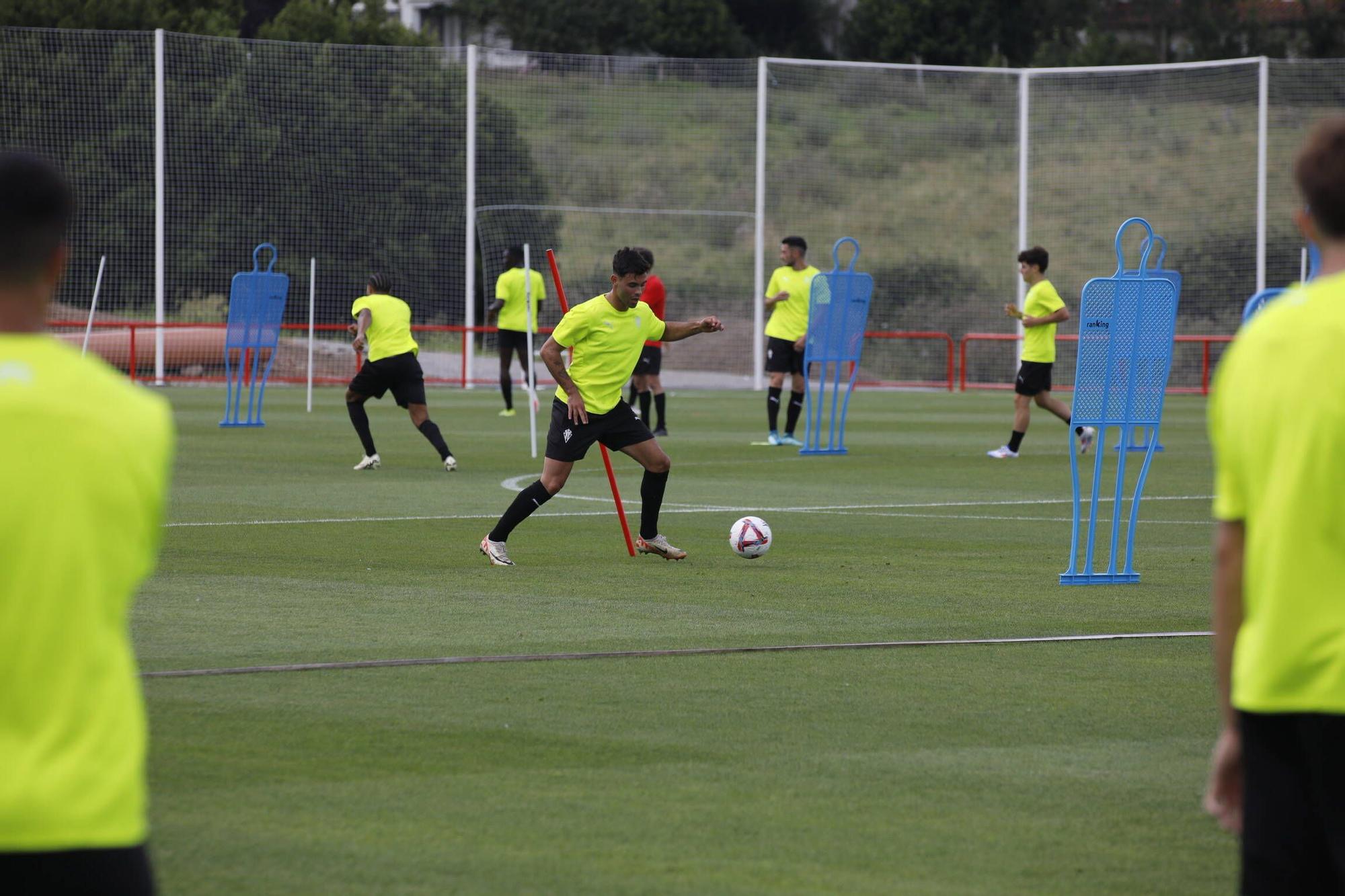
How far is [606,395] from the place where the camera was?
448 inches

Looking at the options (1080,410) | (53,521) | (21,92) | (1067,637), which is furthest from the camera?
(21,92)

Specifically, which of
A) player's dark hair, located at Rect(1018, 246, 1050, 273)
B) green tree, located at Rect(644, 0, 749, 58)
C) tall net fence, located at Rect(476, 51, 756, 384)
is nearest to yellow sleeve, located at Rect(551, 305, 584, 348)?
player's dark hair, located at Rect(1018, 246, 1050, 273)

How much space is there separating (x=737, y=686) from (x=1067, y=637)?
1930 millimetres

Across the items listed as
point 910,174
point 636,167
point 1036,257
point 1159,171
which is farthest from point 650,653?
point 910,174

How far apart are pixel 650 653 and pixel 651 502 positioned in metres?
3.38

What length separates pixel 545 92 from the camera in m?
37.6

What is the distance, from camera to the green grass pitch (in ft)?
16.5

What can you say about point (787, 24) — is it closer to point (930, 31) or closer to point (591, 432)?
point (930, 31)

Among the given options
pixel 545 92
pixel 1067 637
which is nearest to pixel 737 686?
pixel 1067 637

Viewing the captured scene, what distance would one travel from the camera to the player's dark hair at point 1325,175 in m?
3.04

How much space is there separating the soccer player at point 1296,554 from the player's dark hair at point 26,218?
1.78 metres

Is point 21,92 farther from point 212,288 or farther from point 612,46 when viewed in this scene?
point 612,46

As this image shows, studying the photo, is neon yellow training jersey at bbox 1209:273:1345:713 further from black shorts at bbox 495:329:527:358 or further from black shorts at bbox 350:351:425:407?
black shorts at bbox 495:329:527:358

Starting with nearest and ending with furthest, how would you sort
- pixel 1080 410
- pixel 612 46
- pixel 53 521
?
pixel 53 521 < pixel 1080 410 < pixel 612 46
